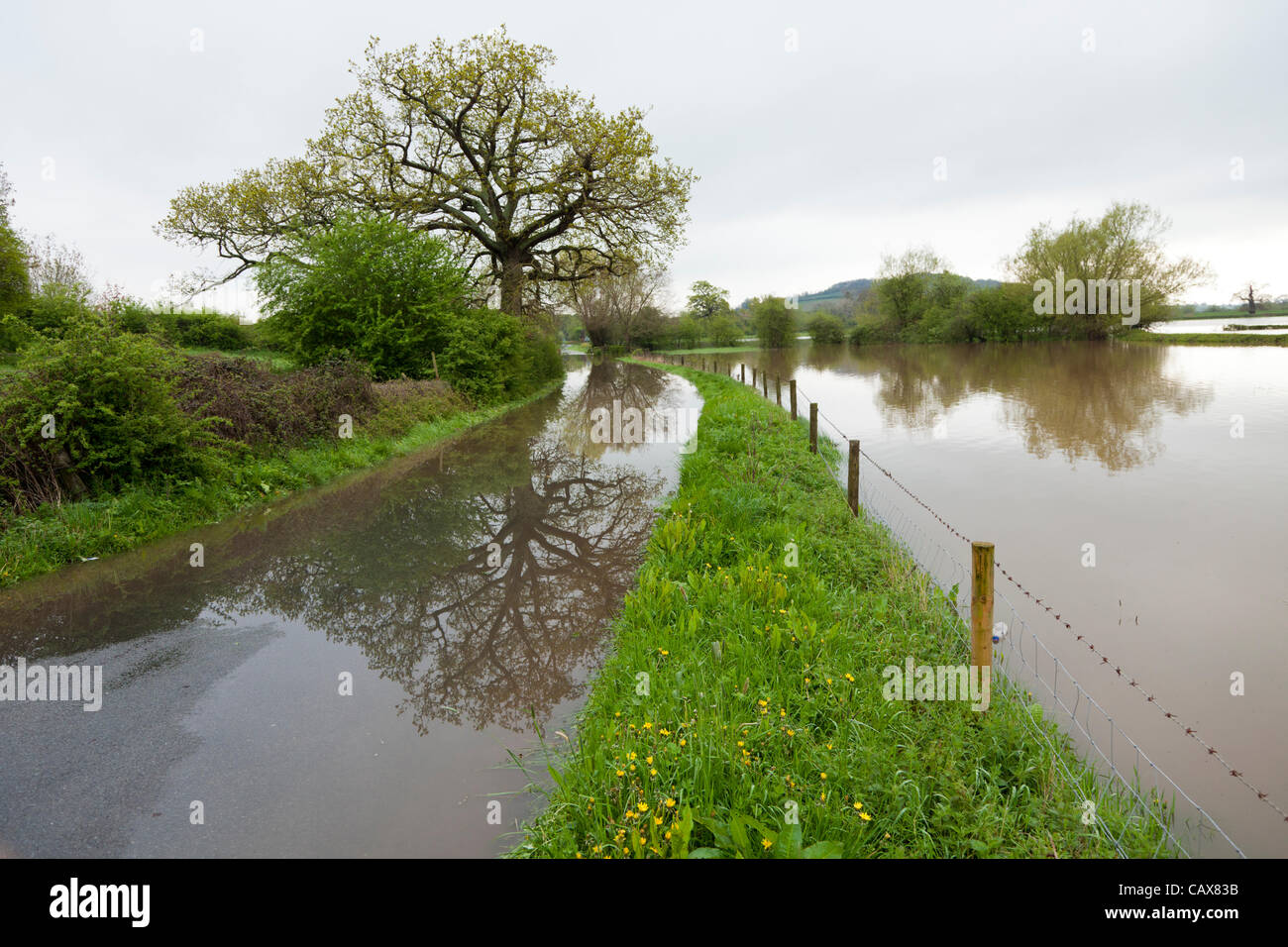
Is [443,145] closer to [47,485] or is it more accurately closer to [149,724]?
[47,485]

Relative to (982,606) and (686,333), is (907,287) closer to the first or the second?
(686,333)

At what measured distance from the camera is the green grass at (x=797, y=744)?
3.01 meters

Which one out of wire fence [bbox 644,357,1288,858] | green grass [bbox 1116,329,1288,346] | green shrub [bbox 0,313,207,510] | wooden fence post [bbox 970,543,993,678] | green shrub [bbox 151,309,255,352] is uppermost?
green grass [bbox 1116,329,1288,346]

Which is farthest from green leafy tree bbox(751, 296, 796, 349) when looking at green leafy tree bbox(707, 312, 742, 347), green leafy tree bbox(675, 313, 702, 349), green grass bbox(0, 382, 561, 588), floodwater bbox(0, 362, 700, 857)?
floodwater bbox(0, 362, 700, 857)

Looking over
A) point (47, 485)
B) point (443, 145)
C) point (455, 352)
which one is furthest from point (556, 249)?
point (47, 485)

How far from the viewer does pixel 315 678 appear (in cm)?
500

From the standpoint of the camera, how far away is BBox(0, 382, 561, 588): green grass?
24.1 feet

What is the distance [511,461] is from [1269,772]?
1221 centimetres

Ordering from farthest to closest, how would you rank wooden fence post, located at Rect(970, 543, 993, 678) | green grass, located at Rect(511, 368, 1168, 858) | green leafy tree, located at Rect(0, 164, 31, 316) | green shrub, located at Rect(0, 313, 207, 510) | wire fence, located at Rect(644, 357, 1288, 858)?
green leafy tree, located at Rect(0, 164, 31, 316), green shrub, located at Rect(0, 313, 207, 510), wooden fence post, located at Rect(970, 543, 993, 678), wire fence, located at Rect(644, 357, 1288, 858), green grass, located at Rect(511, 368, 1168, 858)

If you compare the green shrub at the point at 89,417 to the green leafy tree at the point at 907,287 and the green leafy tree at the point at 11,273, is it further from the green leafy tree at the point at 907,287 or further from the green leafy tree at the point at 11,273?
the green leafy tree at the point at 907,287

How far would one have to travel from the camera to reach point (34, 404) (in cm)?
815

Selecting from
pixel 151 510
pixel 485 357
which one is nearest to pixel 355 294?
pixel 485 357

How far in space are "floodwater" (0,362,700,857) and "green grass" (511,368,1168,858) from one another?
20.8 inches

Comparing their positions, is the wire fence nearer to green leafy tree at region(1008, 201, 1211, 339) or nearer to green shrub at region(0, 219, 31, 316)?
green shrub at region(0, 219, 31, 316)
